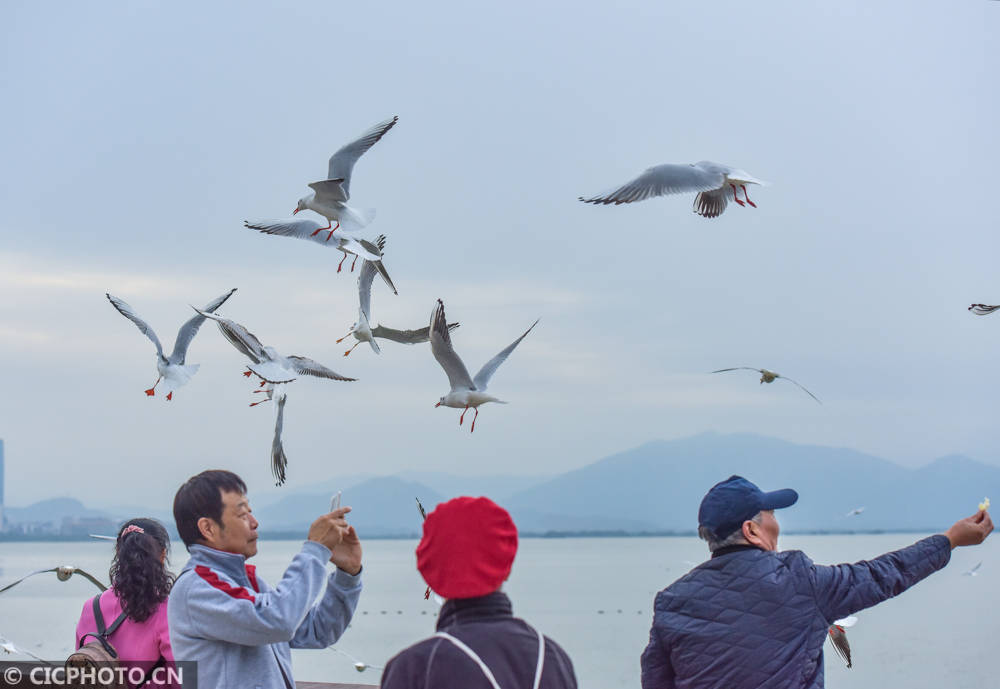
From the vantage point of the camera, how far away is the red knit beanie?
1.90 meters

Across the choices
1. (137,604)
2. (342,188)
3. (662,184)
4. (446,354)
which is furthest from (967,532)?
(342,188)

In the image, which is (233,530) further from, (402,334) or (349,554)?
(402,334)

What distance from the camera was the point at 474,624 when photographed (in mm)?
1898

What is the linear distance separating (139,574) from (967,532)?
7.03 feet

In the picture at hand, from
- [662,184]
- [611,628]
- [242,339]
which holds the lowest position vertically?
[611,628]

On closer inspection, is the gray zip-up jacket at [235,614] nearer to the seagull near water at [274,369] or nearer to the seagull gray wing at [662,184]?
the seagull near water at [274,369]

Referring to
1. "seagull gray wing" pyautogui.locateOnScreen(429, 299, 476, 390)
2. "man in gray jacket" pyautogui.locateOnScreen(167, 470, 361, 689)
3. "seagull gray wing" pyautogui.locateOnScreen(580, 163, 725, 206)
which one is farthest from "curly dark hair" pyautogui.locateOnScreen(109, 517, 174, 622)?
"seagull gray wing" pyautogui.locateOnScreen(580, 163, 725, 206)

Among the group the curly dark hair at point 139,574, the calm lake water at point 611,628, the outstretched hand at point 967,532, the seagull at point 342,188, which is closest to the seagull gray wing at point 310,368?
the seagull at point 342,188

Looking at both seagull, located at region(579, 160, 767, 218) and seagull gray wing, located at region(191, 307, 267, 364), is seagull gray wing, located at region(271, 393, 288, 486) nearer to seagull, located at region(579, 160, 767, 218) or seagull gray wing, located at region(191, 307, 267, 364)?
seagull gray wing, located at region(191, 307, 267, 364)

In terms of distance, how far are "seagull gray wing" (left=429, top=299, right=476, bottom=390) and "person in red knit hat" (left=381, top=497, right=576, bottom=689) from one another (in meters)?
1.85

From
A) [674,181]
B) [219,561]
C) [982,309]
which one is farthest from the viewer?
[674,181]

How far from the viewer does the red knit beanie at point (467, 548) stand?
1.90 m

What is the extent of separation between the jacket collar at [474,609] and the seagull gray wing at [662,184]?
2.91m

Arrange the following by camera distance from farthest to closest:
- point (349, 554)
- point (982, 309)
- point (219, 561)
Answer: point (982, 309)
point (349, 554)
point (219, 561)
